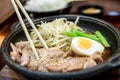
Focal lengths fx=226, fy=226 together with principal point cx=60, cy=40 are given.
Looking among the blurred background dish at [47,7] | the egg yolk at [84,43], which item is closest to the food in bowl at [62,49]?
the egg yolk at [84,43]

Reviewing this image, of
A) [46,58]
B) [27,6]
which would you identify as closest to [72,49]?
[46,58]

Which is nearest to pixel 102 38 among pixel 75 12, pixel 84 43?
pixel 84 43

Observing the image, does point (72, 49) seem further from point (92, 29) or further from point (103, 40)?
point (92, 29)

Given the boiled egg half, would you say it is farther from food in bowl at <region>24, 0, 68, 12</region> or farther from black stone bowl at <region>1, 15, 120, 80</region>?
food in bowl at <region>24, 0, 68, 12</region>

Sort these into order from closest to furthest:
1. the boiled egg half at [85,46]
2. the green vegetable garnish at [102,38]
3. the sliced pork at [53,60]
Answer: the sliced pork at [53,60] → the boiled egg half at [85,46] → the green vegetable garnish at [102,38]

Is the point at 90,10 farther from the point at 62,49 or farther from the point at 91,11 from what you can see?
the point at 62,49

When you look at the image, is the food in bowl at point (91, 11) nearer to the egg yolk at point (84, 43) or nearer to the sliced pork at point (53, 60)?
the egg yolk at point (84, 43)
